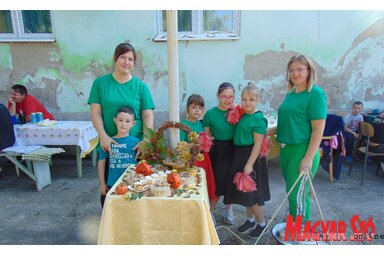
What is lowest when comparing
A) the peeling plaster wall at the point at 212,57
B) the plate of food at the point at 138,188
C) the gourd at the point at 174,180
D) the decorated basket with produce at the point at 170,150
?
the plate of food at the point at 138,188

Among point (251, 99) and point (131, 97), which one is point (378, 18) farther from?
point (131, 97)

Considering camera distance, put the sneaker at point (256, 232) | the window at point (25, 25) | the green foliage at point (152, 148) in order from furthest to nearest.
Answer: the window at point (25, 25)
the sneaker at point (256, 232)
the green foliage at point (152, 148)

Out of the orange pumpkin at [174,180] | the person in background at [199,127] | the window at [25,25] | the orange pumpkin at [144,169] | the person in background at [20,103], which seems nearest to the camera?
the orange pumpkin at [174,180]

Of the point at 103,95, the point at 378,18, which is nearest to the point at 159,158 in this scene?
the point at 103,95

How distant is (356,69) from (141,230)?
5.46 meters

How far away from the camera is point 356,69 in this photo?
5.37 m

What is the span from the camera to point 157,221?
1.76 metres

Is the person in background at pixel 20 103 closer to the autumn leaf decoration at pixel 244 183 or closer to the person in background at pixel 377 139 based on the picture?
the autumn leaf decoration at pixel 244 183

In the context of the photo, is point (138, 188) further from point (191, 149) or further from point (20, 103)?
point (20, 103)

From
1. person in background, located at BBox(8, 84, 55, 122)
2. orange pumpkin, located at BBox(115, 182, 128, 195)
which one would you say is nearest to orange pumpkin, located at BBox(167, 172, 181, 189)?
orange pumpkin, located at BBox(115, 182, 128, 195)

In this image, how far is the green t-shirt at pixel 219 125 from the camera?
8.08 feet

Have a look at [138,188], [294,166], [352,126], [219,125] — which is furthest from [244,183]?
[352,126]

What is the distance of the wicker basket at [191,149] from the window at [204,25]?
366cm

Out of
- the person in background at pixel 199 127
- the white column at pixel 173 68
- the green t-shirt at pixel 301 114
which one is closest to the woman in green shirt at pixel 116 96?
the white column at pixel 173 68
